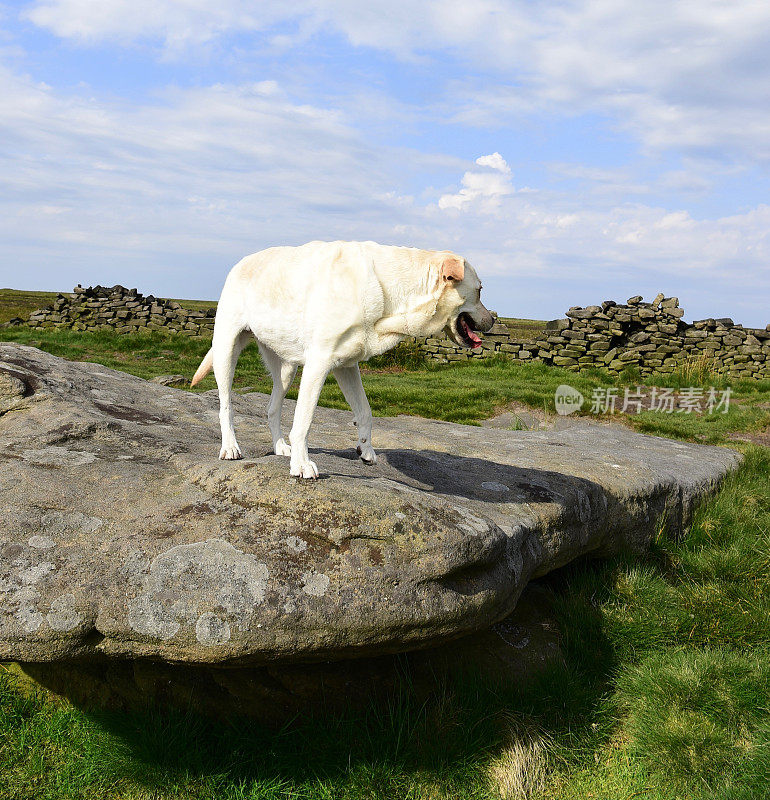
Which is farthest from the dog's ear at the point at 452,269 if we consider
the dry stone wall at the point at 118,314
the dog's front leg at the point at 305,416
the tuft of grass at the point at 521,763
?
the dry stone wall at the point at 118,314

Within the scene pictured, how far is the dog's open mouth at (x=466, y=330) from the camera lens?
407cm

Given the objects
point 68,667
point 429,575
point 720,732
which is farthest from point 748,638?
point 68,667

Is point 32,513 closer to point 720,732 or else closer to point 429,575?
point 429,575

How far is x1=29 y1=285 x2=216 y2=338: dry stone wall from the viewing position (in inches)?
917

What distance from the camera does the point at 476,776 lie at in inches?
156

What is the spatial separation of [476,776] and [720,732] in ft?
5.39

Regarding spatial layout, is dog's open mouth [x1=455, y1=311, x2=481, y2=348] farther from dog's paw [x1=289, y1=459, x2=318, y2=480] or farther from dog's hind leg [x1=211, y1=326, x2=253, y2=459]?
dog's hind leg [x1=211, y1=326, x2=253, y2=459]

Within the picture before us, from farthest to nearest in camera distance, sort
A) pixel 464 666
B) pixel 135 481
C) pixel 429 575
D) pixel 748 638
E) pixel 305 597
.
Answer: pixel 748 638, pixel 464 666, pixel 135 481, pixel 429 575, pixel 305 597

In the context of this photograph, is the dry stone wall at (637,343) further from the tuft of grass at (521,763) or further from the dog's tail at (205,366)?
the tuft of grass at (521,763)

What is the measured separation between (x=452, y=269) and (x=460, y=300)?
20 centimetres

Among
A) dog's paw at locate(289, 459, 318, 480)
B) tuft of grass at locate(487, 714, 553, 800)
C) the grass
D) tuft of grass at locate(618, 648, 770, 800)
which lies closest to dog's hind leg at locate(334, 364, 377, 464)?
dog's paw at locate(289, 459, 318, 480)
